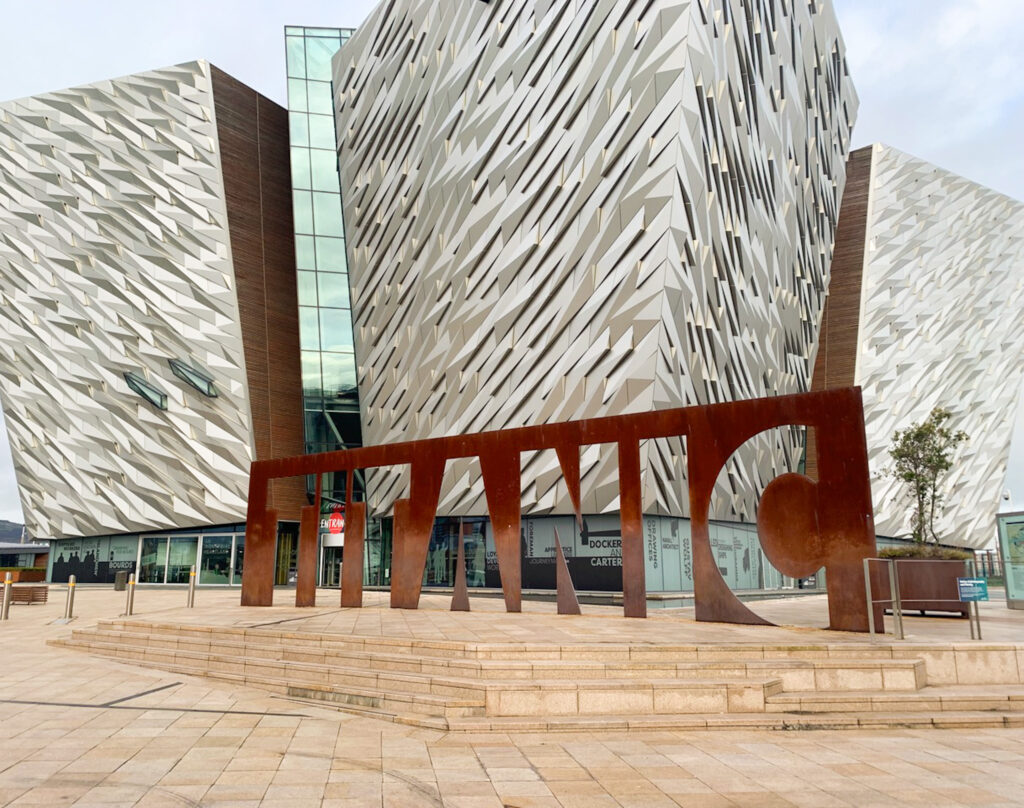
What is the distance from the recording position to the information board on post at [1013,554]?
1777 cm

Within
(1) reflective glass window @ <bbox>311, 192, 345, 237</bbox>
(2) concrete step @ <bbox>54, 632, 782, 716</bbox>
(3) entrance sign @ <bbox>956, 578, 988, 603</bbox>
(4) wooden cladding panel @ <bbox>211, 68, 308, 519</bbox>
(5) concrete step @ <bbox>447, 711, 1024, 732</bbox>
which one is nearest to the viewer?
(5) concrete step @ <bbox>447, 711, 1024, 732</bbox>

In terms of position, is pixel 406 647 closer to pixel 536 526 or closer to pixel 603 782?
pixel 603 782

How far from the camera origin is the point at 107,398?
32.5 metres

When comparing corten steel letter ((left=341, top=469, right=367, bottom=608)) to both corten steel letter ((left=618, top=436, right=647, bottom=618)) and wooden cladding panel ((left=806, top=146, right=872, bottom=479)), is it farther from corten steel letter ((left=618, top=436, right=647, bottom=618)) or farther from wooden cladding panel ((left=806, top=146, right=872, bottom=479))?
wooden cladding panel ((left=806, top=146, right=872, bottom=479))

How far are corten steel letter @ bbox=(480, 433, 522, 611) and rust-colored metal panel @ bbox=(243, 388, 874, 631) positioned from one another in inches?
0.8

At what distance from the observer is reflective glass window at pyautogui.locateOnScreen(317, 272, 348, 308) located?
33625 millimetres

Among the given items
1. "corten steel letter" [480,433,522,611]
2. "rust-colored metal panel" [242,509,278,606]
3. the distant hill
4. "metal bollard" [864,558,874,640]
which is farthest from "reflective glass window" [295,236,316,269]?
the distant hill

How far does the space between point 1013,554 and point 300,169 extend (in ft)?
98.1

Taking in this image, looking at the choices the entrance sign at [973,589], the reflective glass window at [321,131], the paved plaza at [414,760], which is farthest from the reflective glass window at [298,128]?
the entrance sign at [973,589]

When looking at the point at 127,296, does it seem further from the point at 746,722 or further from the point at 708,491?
the point at 746,722

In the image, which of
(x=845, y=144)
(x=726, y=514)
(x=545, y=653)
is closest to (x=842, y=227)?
(x=845, y=144)

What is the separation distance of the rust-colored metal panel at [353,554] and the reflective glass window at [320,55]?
2497 cm

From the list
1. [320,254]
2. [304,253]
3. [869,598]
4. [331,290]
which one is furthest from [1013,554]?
[304,253]

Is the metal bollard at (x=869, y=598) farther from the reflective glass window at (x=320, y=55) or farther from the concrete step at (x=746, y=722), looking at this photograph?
the reflective glass window at (x=320, y=55)
